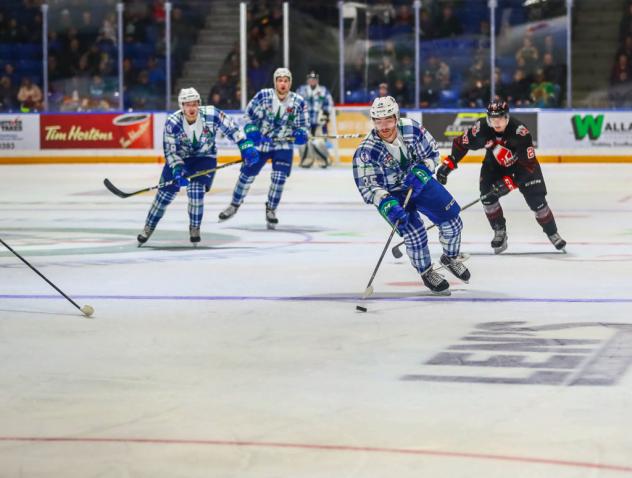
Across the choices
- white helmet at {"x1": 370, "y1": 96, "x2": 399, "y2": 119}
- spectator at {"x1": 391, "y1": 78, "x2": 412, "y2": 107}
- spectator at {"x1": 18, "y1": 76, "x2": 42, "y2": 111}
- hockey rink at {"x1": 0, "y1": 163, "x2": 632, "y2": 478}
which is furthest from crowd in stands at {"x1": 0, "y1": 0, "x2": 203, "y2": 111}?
white helmet at {"x1": 370, "y1": 96, "x2": 399, "y2": 119}

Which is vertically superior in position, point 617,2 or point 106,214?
point 617,2

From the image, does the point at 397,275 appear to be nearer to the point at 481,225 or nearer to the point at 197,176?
the point at 197,176

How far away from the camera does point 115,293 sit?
879 cm

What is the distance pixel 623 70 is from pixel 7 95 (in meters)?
9.88

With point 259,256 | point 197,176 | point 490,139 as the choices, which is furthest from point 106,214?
point 490,139

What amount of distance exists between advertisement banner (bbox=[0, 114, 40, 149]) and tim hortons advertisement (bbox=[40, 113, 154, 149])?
0.11 metres

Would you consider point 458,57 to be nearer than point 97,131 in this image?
Yes

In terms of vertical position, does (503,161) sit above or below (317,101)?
below

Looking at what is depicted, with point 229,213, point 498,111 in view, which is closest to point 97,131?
point 229,213

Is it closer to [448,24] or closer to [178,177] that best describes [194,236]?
[178,177]

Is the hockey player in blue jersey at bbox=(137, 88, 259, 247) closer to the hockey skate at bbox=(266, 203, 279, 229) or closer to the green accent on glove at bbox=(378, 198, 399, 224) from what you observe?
the hockey skate at bbox=(266, 203, 279, 229)

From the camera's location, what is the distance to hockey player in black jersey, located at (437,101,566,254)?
10.6 meters

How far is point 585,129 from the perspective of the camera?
888 inches

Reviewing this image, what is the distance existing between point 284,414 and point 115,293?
375 centimetres
